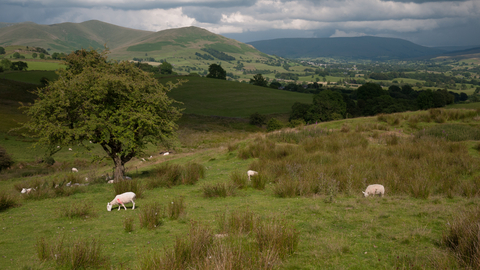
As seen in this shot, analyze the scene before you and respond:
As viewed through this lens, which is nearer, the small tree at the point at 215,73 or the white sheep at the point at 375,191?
the white sheep at the point at 375,191

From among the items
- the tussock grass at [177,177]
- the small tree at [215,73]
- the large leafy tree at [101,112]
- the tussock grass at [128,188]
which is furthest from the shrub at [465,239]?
the small tree at [215,73]

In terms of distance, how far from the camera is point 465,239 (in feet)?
15.0

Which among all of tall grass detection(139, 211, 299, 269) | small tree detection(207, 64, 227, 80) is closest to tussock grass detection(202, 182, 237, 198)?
tall grass detection(139, 211, 299, 269)

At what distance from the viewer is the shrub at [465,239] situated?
4.23 m

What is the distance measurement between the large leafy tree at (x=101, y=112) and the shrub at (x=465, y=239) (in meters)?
12.7

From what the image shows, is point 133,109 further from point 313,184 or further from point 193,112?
point 193,112

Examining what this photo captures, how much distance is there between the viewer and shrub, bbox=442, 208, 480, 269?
4.23m

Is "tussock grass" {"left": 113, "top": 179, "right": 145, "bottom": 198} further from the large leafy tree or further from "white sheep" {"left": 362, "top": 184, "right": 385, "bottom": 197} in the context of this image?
"white sheep" {"left": 362, "top": 184, "right": 385, "bottom": 197}

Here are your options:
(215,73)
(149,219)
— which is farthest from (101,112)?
(215,73)

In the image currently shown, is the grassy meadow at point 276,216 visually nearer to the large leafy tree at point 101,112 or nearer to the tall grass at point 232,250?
the tall grass at point 232,250

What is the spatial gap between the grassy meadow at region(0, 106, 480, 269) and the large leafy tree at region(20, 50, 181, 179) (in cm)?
275

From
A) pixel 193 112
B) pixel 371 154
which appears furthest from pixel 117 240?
pixel 193 112

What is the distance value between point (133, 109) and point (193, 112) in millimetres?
67441

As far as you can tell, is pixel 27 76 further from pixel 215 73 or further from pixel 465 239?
pixel 465 239
